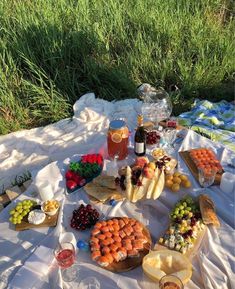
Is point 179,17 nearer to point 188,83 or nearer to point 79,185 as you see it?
point 188,83

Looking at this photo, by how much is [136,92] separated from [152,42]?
69 centimetres

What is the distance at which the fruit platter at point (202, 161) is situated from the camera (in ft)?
8.46

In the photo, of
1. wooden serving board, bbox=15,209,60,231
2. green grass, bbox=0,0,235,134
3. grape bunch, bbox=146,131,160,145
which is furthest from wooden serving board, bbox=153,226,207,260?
green grass, bbox=0,0,235,134

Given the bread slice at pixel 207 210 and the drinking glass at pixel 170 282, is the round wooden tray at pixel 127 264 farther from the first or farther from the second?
the bread slice at pixel 207 210

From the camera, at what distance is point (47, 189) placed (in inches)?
96.3

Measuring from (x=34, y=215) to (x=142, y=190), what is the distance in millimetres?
738

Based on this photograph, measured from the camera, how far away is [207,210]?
7.42 ft

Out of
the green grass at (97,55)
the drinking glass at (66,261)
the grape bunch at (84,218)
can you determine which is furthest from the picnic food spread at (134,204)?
the green grass at (97,55)

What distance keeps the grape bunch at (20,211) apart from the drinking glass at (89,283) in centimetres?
64

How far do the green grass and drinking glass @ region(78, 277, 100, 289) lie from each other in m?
2.31

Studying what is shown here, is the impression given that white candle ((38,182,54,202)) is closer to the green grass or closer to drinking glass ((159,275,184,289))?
drinking glass ((159,275,184,289))

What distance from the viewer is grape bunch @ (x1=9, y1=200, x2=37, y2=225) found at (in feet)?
7.69

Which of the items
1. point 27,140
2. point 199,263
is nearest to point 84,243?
point 199,263

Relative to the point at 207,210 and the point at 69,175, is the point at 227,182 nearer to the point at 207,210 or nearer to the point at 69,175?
the point at 207,210
